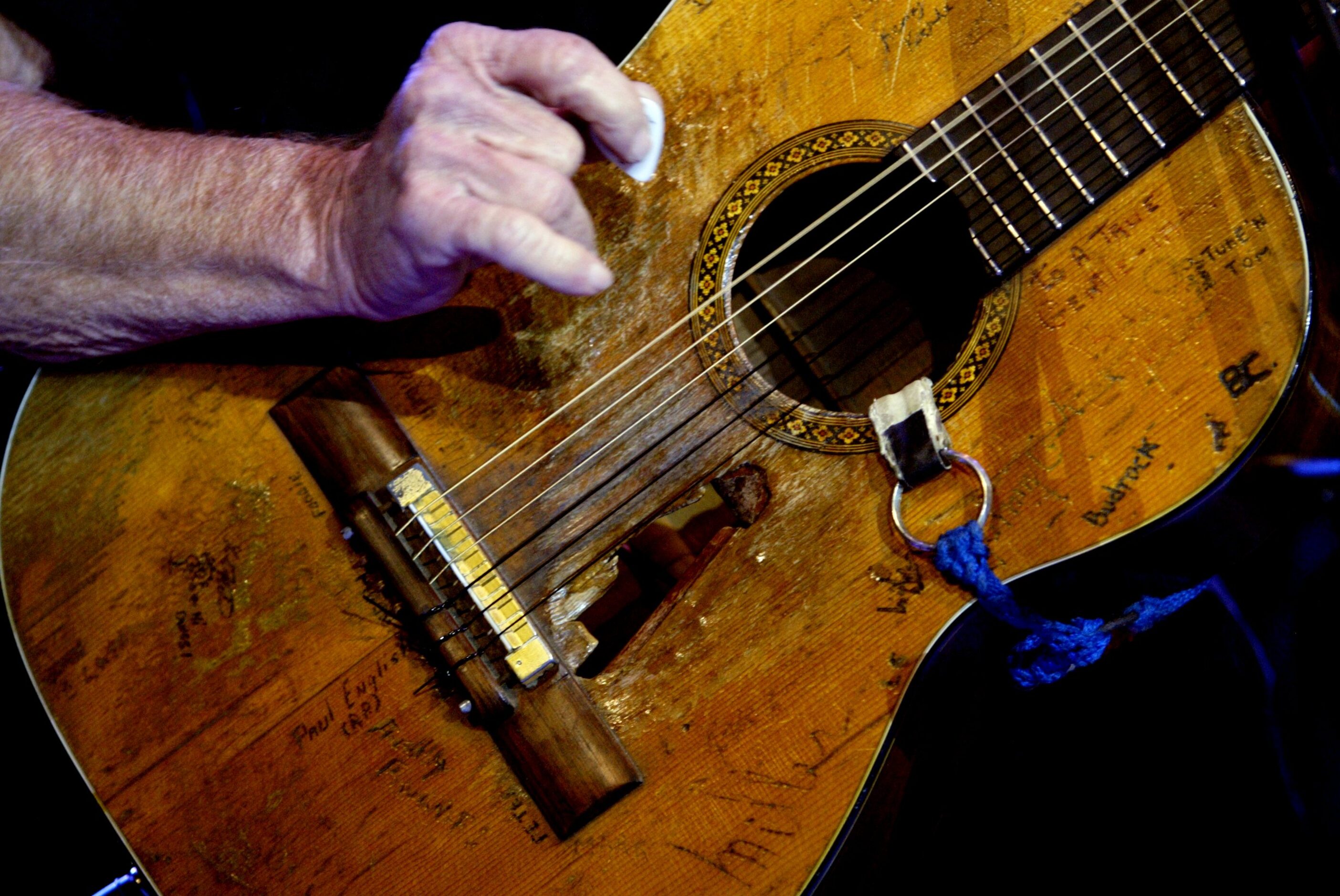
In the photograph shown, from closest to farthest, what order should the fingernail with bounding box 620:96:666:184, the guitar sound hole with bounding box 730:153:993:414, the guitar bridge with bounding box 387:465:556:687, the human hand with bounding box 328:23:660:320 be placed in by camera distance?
the human hand with bounding box 328:23:660:320
the fingernail with bounding box 620:96:666:184
the guitar bridge with bounding box 387:465:556:687
the guitar sound hole with bounding box 730:153:993:414

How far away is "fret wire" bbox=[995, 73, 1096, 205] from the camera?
1290mm

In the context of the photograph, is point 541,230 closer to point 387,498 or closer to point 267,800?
point 387,498

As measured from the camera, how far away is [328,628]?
1.29 m

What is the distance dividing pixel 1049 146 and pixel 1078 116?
0.07 metres

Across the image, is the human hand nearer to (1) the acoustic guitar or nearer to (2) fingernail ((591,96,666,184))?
(2) fingernail ((591,96,666,184))

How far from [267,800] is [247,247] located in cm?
86

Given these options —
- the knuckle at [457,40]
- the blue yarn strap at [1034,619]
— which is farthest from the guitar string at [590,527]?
the knuckle at [457,40]

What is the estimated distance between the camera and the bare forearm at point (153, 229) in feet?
4.09

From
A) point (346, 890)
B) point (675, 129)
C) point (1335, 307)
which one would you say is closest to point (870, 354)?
point (675, 129)

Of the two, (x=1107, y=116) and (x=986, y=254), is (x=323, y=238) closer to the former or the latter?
(x=986, y=254)

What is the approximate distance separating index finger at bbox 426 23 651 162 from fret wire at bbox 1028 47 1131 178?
0.68m

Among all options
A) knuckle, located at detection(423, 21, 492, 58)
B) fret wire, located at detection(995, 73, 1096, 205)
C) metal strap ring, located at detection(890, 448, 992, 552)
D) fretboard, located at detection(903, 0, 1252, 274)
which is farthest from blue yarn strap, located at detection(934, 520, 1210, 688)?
knuckle, located at detection(423, 21, 492, 58)

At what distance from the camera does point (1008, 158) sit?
4.30 ft

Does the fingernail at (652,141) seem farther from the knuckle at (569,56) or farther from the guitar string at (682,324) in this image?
the guitar string at (682,324)
